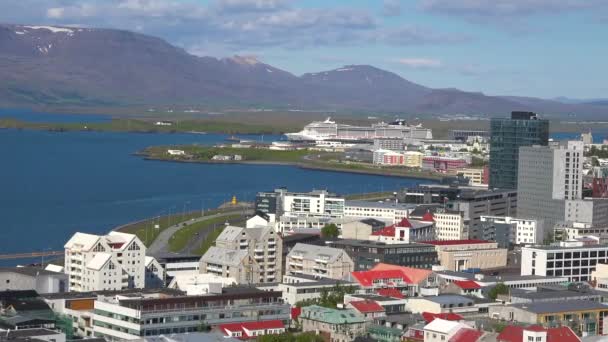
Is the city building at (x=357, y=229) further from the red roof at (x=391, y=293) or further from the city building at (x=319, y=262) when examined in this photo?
the red roof at (x=391, y=293)

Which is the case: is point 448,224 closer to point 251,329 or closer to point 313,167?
point 251,329

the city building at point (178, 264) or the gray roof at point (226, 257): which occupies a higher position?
the gray roof at point (226, 257)

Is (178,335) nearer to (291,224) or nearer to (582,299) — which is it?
(582,299)

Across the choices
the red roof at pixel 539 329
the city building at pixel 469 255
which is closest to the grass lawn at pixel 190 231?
the city building at pixel 469 255

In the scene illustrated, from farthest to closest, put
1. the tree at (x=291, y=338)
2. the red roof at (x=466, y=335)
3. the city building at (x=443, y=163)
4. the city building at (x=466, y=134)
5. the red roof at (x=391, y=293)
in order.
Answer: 1. the city building at (x=466, y=134)
2. the city building at (x=443, y=163)
3. the red roof at (x=391, y=293)
4. the tree at (x=291, y=338)
5. the red roof at (x=466, y=335)

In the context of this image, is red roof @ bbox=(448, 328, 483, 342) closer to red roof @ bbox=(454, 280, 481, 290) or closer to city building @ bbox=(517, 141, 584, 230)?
red roof @ bbox=(454, 280, 481, 290)

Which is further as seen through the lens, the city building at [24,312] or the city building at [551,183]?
the city building at [551,183]

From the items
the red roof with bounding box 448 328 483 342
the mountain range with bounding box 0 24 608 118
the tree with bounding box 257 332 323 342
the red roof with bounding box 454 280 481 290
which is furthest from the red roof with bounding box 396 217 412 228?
the mountain range with bounding box 0 24 608 118

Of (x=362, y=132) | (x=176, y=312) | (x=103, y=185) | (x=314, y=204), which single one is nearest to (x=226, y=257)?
(x=176, y=312)
